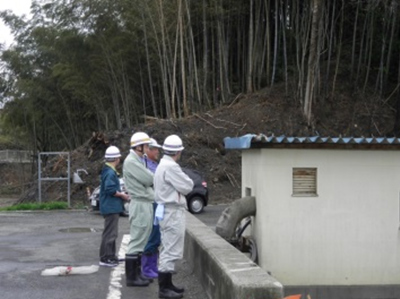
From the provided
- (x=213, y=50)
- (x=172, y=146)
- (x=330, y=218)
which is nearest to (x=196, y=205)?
(x=330, y=218)

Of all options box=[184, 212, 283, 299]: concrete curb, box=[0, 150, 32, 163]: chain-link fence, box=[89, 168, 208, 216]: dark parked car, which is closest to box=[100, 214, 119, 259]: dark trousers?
box=[184, 212, 283, 299]: concrete curb

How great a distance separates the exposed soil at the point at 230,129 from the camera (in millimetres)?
21062

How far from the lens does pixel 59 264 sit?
804 cm

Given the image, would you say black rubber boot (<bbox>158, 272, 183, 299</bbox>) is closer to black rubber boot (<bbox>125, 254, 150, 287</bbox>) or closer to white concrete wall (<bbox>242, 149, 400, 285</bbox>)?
black rubber boot (<bbox>125, 254, 150, 287</bbox>)

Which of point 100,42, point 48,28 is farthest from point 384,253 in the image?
point 48,28

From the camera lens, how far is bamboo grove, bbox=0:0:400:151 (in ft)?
74.5

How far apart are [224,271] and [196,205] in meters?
11.5

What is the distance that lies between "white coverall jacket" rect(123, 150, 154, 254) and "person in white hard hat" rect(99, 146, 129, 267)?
1.04 m

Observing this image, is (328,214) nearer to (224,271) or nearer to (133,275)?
(133,275)

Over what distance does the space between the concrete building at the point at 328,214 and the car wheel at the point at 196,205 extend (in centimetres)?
724

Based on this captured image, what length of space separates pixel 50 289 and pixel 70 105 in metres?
27.3

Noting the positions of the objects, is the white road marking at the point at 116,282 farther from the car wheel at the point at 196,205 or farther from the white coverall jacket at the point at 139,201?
the car wheel at the point at 196,205

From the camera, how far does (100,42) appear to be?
80.2ft

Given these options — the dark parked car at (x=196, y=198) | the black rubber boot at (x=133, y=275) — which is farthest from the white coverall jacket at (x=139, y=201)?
the dark parked car at (x=196, y=198)
